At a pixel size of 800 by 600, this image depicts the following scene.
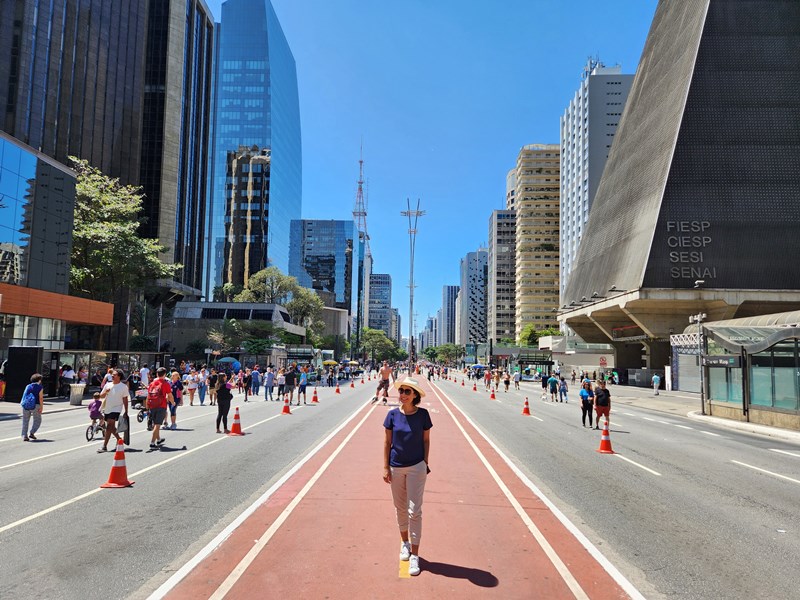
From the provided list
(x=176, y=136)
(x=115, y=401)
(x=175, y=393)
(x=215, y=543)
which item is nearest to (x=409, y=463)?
(x=215, y=543)

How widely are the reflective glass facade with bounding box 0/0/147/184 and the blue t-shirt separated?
238 feet

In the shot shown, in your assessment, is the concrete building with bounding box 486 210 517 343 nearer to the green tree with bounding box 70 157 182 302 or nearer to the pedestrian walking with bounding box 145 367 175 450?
the green tree with bounding box 70 157 182 302

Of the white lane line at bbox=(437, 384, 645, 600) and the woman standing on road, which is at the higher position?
the woman standing on road

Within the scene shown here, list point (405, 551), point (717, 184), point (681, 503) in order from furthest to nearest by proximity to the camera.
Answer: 1. point (717, 184)
2. point (681, 503)
3. point (405, 551)

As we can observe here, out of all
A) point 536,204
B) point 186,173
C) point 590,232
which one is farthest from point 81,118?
point 536,204

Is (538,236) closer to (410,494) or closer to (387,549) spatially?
(387,549)

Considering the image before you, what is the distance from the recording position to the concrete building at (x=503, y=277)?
153 m

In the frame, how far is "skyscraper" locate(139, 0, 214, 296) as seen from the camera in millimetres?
87062

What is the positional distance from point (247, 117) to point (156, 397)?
118 meters

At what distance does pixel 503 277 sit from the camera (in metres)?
155

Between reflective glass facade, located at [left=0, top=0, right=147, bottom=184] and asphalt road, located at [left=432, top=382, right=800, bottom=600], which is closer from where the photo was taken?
asphalt road, located at [left=432, top=382, right=800, bottom=600]

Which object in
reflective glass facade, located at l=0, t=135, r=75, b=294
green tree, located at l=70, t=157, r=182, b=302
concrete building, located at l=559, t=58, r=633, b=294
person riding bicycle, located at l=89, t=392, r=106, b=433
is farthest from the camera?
concrete building, located at l=559, t=58, r=633, b=294

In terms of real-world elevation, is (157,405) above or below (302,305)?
below

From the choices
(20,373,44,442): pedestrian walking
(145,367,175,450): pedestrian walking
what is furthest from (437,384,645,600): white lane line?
(20,373,44,442): pedestrian walking
